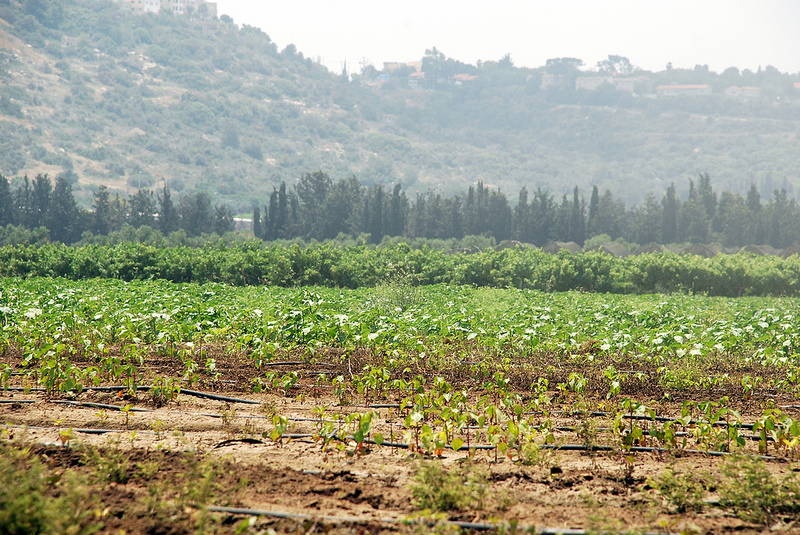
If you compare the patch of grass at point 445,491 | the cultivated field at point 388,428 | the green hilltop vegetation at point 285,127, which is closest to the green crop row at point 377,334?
the cultivated field at point 388,428

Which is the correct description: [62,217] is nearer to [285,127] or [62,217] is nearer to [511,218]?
[511,218]

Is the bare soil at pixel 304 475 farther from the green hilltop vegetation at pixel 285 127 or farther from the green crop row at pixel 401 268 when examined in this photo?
the green hilltop vegetation at pixel 285 127

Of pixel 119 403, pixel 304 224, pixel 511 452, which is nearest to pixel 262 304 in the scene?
pixel 119 403

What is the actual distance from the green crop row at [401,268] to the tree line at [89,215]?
1189 inches

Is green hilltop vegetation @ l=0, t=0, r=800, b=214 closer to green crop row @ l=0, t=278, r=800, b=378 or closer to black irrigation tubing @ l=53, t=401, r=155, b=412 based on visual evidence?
green crop row @ l=0, t=278, r=800, b=378

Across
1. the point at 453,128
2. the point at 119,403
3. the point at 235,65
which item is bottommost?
the point at 119,403

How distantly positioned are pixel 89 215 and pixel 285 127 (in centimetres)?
10613

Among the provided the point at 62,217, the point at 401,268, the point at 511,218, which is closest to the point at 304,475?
the point at 401,268

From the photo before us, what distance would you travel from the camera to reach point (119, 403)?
6797 millimetres

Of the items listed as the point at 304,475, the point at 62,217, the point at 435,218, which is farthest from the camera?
the point at 435,218

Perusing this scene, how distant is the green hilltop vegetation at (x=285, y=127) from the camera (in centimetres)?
12106

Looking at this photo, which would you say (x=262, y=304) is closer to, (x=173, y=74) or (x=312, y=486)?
(x=312, y=486)

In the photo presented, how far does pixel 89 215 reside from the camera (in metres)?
59.4

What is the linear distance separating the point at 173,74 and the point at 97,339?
17828cm
